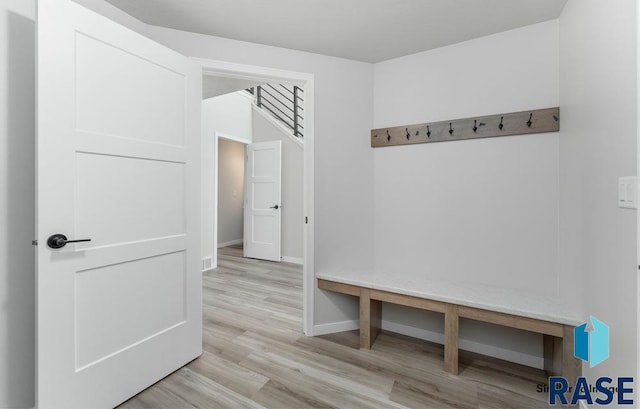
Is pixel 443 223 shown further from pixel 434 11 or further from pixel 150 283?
pixel 150 283

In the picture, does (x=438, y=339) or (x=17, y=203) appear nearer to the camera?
(x=17, y=203)

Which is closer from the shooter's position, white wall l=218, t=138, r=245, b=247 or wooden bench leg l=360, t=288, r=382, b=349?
wooden bench leg l=360, t=288, r=382, b=349

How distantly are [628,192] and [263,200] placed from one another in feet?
15.3

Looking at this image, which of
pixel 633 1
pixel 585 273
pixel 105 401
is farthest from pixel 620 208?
pixel 105 401

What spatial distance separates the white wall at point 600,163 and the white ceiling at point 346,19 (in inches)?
15.4

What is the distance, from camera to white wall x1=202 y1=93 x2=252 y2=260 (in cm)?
462

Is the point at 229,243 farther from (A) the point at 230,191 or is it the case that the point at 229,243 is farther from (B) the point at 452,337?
(B) the point at 452,337

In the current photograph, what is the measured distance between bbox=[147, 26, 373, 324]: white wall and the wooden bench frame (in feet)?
0.87

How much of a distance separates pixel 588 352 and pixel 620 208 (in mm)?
783

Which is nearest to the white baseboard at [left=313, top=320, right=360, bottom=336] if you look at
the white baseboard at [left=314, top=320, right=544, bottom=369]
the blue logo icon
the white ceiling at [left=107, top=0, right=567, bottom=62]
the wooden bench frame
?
the white baseboard at [left=314, top=320, right=544, bottom=369]

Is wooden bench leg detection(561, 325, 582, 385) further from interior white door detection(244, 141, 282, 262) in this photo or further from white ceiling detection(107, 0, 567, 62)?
interior white door detection(244, 141, 282, 262)

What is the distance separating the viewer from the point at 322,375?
191 centimetres

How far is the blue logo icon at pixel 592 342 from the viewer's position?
134 cm

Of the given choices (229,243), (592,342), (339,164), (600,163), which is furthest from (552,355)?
(229,243)
